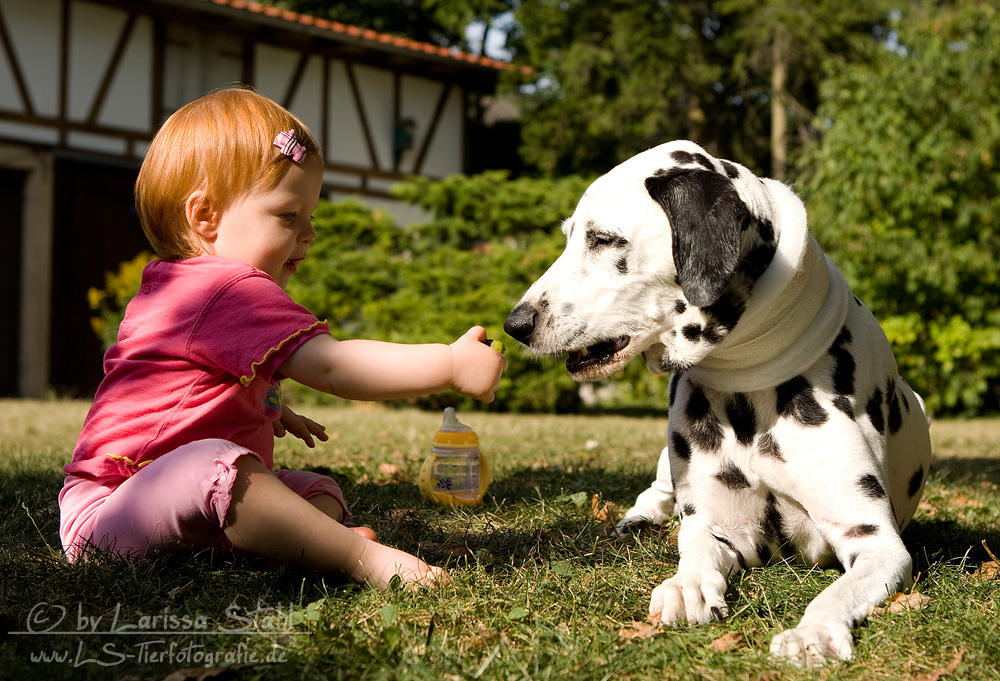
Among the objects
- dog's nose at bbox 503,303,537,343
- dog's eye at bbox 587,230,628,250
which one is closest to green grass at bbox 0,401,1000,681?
dog's nose at bbox 503,303,537,343

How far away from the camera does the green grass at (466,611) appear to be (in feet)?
→ 6.26

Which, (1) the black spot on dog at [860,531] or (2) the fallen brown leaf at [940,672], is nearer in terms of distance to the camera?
(2) the fallen brown leaf at [940,672]

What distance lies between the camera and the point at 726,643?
2.07 metres

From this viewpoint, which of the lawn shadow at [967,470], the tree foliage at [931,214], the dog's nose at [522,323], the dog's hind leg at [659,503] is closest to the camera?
the dog's nose at [522,323]

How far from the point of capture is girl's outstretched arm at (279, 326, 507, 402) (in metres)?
2.30

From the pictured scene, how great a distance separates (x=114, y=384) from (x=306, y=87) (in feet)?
45.5

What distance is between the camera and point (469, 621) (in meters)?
2.15

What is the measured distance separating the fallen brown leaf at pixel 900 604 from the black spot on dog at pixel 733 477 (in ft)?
1.79

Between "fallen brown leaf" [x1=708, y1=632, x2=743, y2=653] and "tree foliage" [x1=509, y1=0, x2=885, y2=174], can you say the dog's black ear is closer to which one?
"fallen brown leaf" [x1=708, y1=632, x2=743, y2=653]

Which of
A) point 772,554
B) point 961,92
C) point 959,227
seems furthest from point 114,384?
point 961,92

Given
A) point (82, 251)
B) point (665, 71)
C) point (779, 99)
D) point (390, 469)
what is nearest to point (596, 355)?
point (390, 469)

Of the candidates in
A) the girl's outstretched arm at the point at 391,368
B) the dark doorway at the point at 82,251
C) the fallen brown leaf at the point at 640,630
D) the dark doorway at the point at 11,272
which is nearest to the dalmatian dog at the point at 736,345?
the fallen brown leaf at the point at 640,630

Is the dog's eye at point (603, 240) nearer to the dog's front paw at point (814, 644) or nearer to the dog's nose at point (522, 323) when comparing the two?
the dog's nose at point (522, 323)

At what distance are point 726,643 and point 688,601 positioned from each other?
0.55ft
